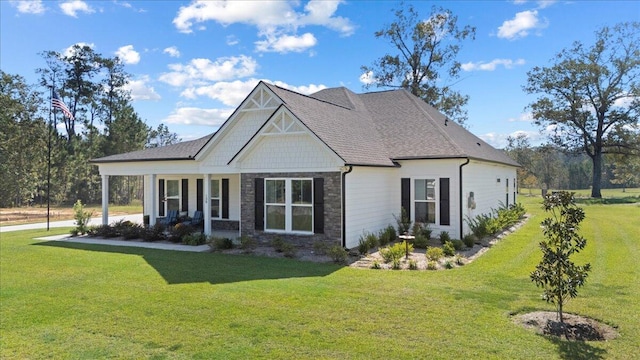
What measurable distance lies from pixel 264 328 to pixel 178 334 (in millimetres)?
1322

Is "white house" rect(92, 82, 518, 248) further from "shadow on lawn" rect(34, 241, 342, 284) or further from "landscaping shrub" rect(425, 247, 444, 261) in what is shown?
"landscaping shrub" rect(425, 247, 444, 261)

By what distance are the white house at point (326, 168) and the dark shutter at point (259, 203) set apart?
41mm

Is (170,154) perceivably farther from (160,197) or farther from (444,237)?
(444,237)

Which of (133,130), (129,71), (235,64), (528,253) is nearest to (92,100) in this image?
(129,71)

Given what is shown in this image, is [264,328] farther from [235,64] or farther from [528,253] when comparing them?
[235,64]

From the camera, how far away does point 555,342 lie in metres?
5.63

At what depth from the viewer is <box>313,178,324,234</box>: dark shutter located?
12828 millimetres

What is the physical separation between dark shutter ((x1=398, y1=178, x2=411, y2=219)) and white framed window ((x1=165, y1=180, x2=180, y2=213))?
37.5 feet

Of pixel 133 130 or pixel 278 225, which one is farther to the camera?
pixel 133 130

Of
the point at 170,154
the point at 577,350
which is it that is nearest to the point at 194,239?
the point at 170,154

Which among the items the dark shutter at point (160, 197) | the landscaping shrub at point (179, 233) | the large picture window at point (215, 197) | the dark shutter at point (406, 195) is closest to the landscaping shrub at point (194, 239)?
the landscaping shrub at point (179, 233)

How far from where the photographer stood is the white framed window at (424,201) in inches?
586

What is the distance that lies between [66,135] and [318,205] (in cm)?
4442

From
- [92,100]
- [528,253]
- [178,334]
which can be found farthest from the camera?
[92,100]
